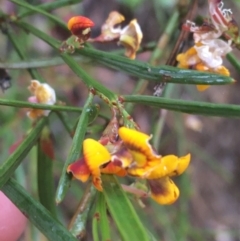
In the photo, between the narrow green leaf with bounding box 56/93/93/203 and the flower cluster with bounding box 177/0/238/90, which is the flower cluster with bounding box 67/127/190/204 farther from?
the flower cluster with bounding box 177/0/238/90

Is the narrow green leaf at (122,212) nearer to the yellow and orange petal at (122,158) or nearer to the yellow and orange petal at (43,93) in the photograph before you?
the yellow and orange petal at (122,158)

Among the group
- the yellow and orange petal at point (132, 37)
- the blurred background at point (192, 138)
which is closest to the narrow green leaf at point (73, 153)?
the yellow and orange petal at point (132, 37)

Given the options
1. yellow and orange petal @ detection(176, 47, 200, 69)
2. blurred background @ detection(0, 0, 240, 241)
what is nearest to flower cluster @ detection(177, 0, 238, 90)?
yellow and orange petal @ detection(176, 47, 200, 69)

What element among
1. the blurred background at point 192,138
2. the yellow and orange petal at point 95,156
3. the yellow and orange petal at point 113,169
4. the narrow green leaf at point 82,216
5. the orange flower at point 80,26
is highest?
the orange flower at point 80,26

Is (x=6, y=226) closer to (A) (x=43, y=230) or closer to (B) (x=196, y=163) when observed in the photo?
(A) (x=43, y=230)

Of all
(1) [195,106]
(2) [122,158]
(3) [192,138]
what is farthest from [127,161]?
(3) [192,138]

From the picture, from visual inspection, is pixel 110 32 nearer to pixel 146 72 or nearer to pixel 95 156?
pixel 146 72

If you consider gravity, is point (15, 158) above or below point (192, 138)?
above
